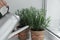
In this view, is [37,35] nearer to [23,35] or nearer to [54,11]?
[23,35]

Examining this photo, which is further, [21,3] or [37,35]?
[21,3]

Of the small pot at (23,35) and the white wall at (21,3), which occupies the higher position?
the white wall at (21,3)

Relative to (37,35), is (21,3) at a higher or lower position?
higher

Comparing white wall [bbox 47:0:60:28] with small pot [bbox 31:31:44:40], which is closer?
small pot [bbox 31:31:44:40]

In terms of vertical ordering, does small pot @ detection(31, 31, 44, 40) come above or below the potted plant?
below

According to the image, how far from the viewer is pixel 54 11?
5.14ft

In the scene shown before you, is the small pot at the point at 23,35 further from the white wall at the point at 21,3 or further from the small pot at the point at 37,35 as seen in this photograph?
the white wall at the point at 21,3

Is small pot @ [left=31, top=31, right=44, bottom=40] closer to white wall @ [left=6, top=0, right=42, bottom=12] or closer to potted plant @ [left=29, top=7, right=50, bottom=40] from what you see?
potted plant @ [left=29, top=7, right=50, bottom=40]

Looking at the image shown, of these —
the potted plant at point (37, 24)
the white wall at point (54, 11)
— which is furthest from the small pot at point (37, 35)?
the white wall at point (54, 11)

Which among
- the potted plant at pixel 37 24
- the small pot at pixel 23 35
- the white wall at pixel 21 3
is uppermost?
the white wall at pixel 21 3

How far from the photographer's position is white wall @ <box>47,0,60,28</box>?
1.50 m

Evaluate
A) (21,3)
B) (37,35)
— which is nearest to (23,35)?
(37,35)

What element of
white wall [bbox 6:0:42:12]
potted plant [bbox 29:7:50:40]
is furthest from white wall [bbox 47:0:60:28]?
potted plant [bbox 29:7:50:40]

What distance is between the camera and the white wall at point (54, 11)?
1.50 meters
